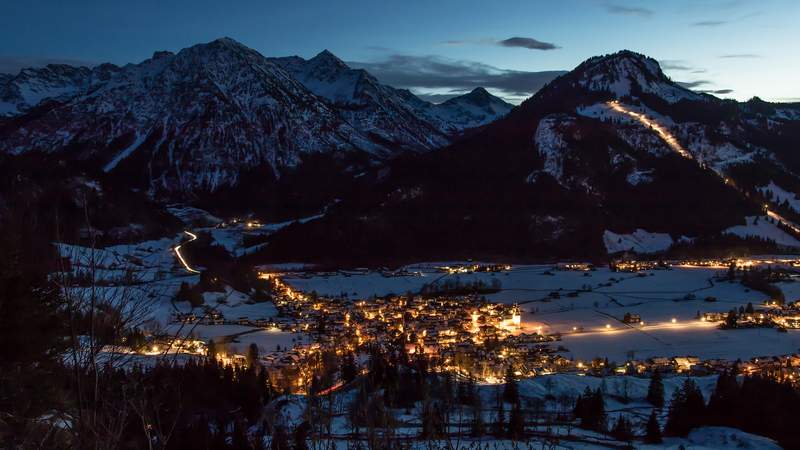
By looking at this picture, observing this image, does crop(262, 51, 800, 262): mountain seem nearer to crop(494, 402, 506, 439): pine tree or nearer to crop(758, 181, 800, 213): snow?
crop(758, 181, 800, 213): snow

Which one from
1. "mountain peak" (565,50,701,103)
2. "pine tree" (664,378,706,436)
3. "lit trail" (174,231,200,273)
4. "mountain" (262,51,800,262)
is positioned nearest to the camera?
"pine tree" (664,378,706,436)

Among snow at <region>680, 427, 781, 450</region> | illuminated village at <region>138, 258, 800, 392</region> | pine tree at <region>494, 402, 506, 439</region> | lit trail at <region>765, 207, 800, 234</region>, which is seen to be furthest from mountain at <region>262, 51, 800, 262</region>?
pine tree at <region>494, 402, 506, 439</region>

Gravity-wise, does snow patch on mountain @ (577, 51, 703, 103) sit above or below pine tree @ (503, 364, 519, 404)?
above

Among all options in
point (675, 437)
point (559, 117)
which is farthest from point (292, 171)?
point (675, 437)

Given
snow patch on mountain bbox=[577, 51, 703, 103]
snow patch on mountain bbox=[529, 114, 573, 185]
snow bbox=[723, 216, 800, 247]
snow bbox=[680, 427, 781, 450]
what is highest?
snow patch on mountain bbox=[577, 51, 703, 103]

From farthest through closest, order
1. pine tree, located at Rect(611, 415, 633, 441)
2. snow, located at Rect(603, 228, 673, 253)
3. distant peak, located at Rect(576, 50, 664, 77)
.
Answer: distant peak, located at Rect(576, 50, 664, 77)
snow, located at Rect(603, 228, 673, 253)
pine tree, located at Rect(611, 415, 633, 441)

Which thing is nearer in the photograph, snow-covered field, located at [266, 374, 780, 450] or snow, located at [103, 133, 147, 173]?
snow-covered field, located at [266, 374, 780, 450]

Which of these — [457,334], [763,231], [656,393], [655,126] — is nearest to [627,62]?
[655,126]
